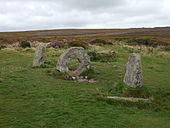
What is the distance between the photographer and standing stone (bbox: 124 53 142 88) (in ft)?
43.4

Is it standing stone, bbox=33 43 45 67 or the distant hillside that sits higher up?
standing stone, bbox=33 43 45 67

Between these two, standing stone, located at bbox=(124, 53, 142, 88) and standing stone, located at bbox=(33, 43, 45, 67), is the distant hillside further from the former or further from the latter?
standing stone, located at bbox=(124, 53, 142, 88)

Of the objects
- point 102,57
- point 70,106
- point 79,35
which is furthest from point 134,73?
point 79,35

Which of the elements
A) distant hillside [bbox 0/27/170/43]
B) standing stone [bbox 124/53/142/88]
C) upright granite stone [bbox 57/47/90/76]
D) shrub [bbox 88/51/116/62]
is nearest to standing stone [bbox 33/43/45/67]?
upright granite stone [bbox 57/47/90/76]

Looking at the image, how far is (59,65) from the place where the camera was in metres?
18.1

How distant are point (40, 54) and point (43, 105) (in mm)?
10556

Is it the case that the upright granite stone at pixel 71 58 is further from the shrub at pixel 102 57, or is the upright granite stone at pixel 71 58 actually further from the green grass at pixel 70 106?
the shrub at pixel 102 57

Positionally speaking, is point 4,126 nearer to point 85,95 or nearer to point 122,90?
point 85,95

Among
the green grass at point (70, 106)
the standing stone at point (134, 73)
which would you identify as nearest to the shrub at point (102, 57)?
the green grass at point (70, 106)

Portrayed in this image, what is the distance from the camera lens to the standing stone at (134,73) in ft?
43.4

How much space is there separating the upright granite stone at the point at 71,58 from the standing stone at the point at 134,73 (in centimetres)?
513

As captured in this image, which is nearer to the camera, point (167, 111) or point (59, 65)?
point (167, 111)

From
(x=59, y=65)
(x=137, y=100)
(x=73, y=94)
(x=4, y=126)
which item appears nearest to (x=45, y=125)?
(x=4, y=126)

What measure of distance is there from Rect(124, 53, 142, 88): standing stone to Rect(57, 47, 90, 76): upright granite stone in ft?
16.8
